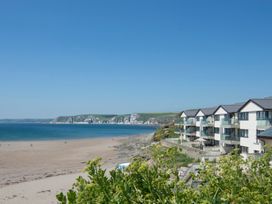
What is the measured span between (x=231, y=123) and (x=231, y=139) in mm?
2328

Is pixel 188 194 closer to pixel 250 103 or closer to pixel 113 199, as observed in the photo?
pixel 113 199

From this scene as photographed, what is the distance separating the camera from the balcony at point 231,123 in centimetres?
4228

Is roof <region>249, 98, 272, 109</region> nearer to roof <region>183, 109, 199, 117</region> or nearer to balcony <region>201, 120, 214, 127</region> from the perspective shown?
balcony <region>201, 120, 214, 127</region>

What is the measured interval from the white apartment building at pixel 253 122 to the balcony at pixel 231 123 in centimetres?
140

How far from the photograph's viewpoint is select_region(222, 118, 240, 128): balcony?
139 ft

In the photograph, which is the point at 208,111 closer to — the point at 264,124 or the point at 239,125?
the point at 239,125

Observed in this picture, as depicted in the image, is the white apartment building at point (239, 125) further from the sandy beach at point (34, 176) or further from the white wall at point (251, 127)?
the sandy beach at point (34, 176)

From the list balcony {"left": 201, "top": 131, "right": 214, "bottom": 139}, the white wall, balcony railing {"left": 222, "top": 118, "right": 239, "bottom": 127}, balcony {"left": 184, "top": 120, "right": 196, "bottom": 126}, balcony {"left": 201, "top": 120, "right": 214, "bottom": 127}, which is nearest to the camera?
the white wall

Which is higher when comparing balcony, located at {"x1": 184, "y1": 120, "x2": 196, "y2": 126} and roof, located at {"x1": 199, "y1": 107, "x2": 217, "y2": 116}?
roof, located at {"x1": 199, "y1": 107, "x2": 217, "y2": 116}

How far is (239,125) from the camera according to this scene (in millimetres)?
41375

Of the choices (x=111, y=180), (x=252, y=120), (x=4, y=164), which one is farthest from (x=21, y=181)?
(x=111, y=180)

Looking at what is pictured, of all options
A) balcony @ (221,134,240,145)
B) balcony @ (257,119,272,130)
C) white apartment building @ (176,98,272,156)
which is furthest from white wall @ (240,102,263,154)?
balcony @ (221,134,240,145)

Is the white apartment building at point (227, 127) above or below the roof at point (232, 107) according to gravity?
below

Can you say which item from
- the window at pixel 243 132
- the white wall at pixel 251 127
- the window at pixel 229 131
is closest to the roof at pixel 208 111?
the window at pixel 229 131
